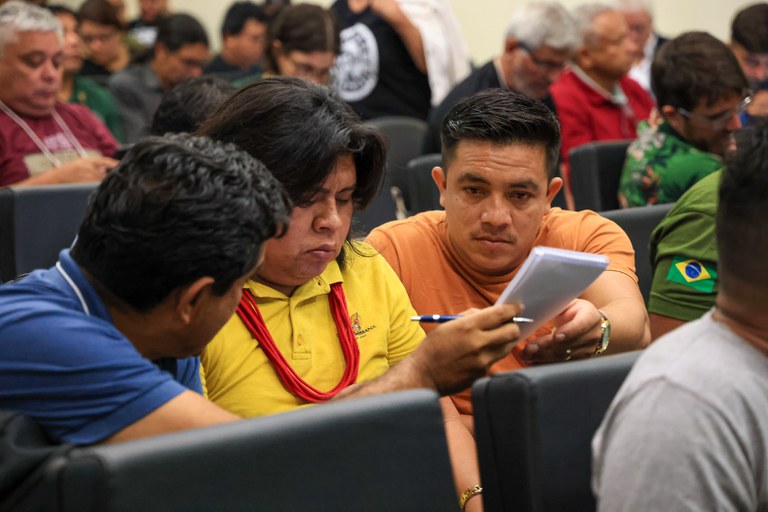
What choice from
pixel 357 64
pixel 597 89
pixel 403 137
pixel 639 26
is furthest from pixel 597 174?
pixel 639 26

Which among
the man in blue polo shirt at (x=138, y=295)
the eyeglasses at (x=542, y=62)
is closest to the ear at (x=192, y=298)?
the man in blue polo shirt at (x=138, y=295)

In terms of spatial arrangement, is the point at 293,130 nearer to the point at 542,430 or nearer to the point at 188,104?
the point at 542,430

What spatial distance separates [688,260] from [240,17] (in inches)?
219

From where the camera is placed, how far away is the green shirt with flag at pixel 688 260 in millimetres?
2143

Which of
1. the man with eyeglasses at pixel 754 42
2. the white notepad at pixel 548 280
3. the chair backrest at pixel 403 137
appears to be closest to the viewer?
the white notepad at pixel 548 280

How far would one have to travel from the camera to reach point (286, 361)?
1706 millimetres

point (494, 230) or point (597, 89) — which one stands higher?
point (494, 230)

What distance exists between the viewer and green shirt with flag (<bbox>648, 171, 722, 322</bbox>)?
7.03ft

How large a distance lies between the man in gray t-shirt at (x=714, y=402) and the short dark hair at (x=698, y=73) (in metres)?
1.93

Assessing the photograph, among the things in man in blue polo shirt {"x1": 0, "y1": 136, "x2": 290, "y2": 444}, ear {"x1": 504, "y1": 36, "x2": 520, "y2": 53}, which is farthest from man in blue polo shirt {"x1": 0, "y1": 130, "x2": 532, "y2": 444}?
ear {"x1": 504, "y1": 36, "x2": 520, "y2": 53}

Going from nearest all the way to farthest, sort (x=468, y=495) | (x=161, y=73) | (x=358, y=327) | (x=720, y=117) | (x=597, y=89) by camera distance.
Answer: (x=468, y=495), (x=358, y=327), (x=720, y=117), (x=597, y=89), (x=161, y=73)

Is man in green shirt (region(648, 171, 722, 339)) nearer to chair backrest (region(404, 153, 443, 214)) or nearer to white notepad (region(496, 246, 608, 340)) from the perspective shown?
white notepad (region(496, 246, 608, 340))

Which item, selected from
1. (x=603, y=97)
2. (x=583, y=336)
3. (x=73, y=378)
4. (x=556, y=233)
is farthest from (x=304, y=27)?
(x=73, y=378)

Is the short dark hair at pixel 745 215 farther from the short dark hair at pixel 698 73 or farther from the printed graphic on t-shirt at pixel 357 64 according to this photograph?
the printed graphic on t-shirt at pixel 357 64
